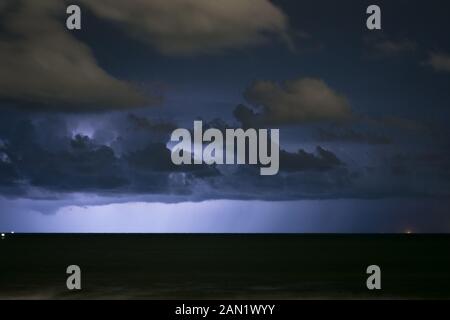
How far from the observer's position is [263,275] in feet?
248

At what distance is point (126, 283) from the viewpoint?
2670 inches

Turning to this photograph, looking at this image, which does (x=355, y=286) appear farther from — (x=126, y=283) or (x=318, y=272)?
(x=126, y=283)

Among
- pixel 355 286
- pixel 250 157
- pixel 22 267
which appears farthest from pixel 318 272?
pixel 250 157

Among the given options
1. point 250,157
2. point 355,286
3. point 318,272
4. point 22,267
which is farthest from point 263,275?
point 250,157

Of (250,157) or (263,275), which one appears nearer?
(250,157)

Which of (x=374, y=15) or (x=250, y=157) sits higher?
(x=374, y=15)

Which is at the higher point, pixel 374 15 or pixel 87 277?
pixel 374 15
